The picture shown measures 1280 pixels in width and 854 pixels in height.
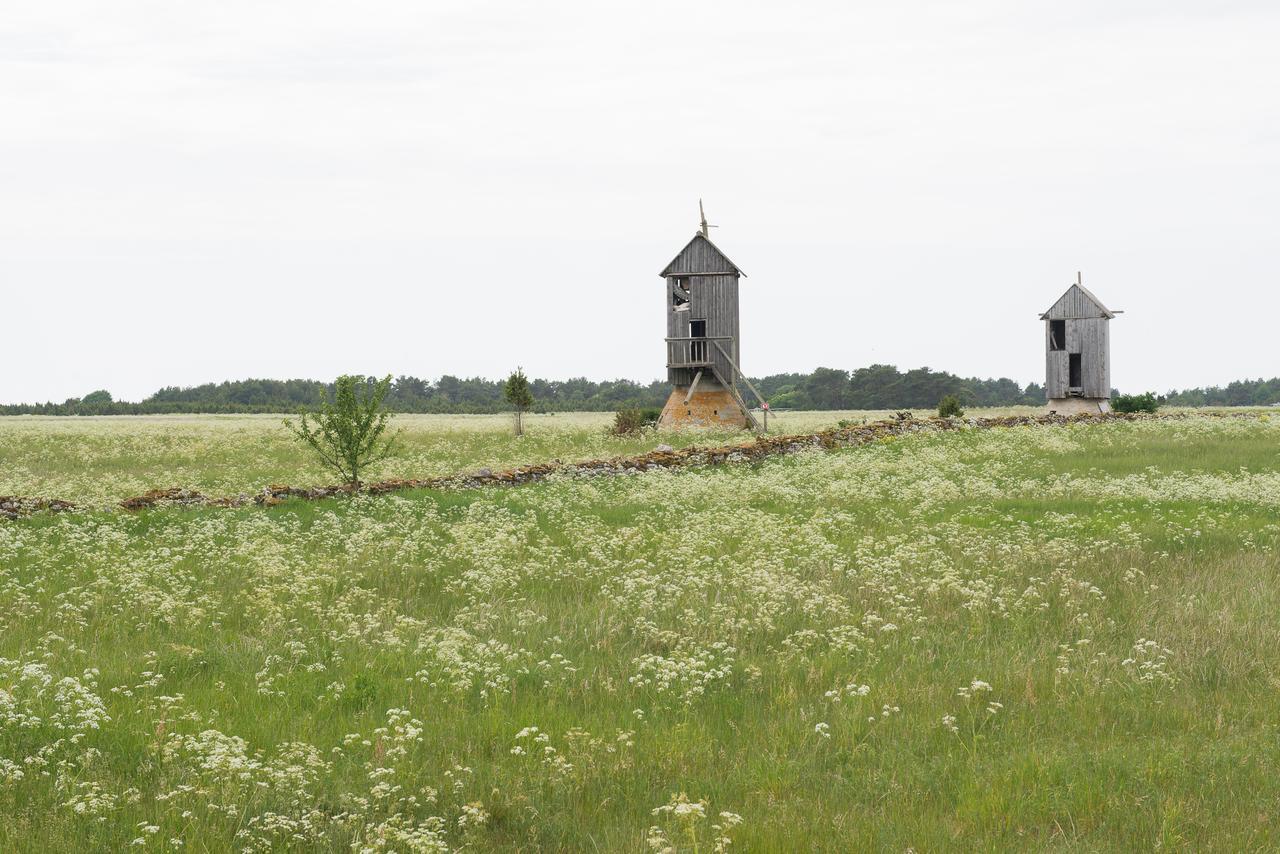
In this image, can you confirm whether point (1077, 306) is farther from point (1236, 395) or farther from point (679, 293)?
point (1236, 395)

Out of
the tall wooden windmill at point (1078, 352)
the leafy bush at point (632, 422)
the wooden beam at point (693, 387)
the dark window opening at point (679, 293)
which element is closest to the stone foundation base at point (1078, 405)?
the tall wooden windmill at point (1078, 352)

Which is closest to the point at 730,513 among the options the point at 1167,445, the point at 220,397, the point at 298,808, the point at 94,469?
the point at 298,808

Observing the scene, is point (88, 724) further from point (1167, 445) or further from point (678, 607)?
point (1167, 445)

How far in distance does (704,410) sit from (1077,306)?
77.5 feet

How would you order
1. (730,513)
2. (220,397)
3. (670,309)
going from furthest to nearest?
(220,397) < (670,309) < (730,513)

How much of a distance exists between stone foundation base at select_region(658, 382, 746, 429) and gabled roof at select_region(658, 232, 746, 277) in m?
5.78

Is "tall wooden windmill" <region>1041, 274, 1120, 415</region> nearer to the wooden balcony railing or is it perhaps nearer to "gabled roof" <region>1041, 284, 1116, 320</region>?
"gabled roof" <region>1041, 284, 1116, 320</region>

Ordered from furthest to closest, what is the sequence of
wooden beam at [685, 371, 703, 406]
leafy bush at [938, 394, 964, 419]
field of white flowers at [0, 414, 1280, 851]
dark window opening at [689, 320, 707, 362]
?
leafy bush at [938, 394, 964, 419] < dark window opening at [689, 320, 707, 362] < wooden beam at [685, 371, 703, 406] < field of white flowers at [0, 414, 1280, 851]

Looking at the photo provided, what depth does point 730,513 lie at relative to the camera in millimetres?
20281

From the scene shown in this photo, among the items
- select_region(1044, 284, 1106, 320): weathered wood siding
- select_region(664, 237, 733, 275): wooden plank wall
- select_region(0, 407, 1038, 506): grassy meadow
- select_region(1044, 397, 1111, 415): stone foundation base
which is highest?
select_region(664, 237, 733, 275): wooden plank wall

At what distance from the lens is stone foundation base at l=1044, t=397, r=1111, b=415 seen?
204ft

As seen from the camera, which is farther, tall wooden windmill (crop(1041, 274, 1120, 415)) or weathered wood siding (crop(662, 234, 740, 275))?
tall wooden windmill (crop(1041, 274, 1120, 415))

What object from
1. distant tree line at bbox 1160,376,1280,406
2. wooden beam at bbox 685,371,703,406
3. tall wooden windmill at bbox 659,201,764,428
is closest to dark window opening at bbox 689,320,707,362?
tall wooden windmill at bbox 659,201,764,428

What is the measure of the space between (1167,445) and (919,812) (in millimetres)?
33052
